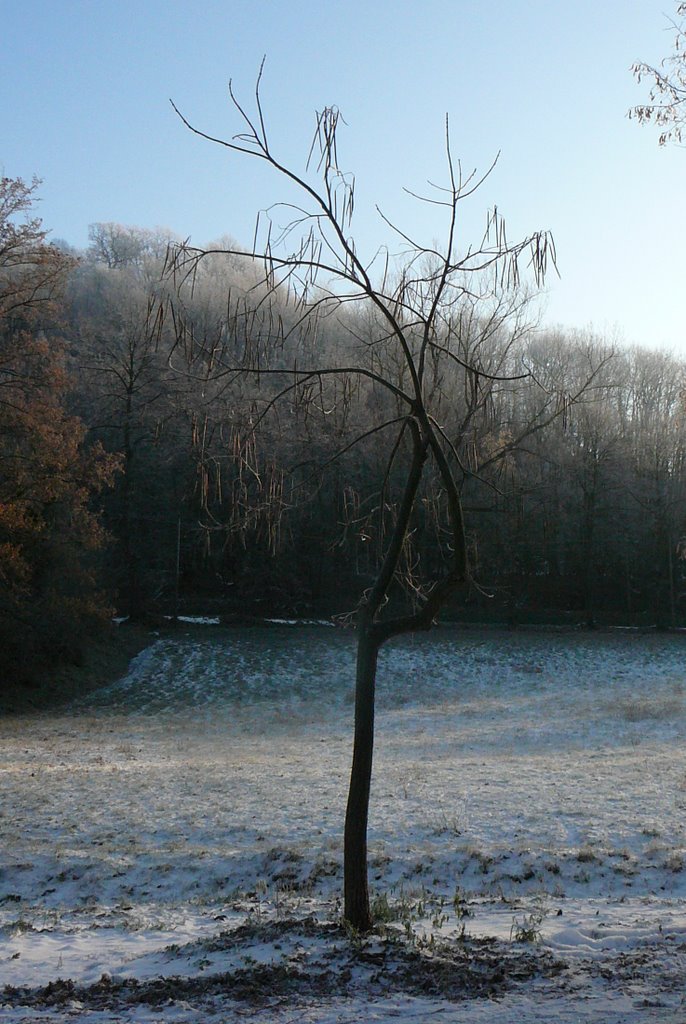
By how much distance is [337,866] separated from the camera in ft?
28.5

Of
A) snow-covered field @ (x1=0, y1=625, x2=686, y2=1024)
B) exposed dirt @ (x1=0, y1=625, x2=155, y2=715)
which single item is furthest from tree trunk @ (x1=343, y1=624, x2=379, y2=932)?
exposed dirt @ (x1=0, y1=625, x2=155, y2=715)

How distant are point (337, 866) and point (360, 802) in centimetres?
339

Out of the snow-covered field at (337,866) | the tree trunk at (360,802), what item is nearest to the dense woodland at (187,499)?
the snow-covered field at (337,866)

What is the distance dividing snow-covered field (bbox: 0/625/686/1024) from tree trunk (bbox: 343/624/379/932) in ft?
0.74

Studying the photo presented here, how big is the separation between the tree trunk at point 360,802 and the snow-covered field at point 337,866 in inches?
8.9

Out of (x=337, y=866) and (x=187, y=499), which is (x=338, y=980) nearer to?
(x=337, y=866)

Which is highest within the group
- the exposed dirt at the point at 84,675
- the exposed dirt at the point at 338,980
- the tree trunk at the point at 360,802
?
the tree trunk at the point at 360,802

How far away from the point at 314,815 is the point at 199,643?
66.1 feet

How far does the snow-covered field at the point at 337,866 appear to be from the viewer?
4.65 meters

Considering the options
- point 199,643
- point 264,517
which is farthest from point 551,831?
point 199,643

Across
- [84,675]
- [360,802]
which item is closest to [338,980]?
[360,802]

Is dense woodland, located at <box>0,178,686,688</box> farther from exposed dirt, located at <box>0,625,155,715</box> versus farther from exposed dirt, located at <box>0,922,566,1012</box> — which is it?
exposed dirt, located at <box>0,922,566,1012</box>

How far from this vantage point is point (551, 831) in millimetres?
9609

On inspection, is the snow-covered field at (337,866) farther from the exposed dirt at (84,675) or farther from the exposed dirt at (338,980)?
the exposed dirt at (84,675)
